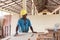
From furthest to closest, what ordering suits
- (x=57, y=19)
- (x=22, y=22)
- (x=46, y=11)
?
(x=46, y=11)
(x=57, y=19)
(x=22, y=22)

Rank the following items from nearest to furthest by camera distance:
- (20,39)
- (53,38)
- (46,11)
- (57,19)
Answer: (20,39)
(53,38)
(57,19)
(46,11)

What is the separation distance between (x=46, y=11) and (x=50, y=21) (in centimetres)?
1113

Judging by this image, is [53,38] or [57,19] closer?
[53,38]

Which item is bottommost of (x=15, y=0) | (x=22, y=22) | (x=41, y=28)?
(x=41, y=28)

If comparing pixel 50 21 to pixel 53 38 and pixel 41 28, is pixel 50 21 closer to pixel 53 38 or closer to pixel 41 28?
pixel 41 28

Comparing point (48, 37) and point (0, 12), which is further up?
point (0, 12)

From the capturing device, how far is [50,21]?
6703 mm

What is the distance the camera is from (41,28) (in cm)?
681

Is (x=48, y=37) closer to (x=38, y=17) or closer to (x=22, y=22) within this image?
(x=22, y=22)

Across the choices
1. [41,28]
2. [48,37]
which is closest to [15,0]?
[41,28]

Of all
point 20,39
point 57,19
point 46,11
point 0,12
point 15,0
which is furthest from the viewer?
point 46,11

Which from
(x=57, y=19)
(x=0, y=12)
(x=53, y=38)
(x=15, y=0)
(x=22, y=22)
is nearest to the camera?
(x=53, y=38)

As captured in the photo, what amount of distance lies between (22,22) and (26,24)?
0.37 ft

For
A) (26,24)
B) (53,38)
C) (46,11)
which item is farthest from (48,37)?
(46,11)
